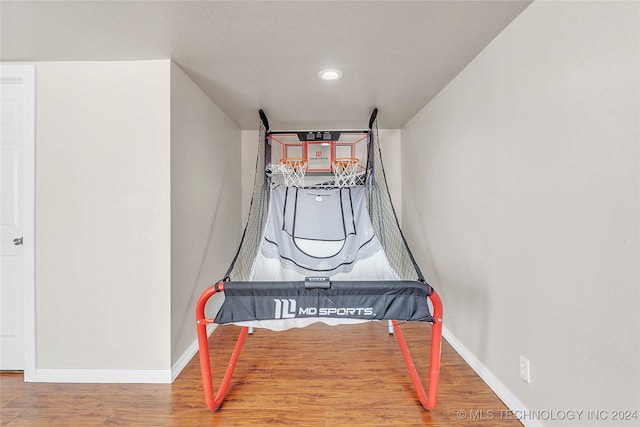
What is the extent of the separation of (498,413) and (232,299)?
1.65 m

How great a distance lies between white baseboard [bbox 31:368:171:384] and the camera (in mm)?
1824

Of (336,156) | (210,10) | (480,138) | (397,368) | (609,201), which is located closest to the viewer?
(609,201)

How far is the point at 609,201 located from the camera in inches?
40.0

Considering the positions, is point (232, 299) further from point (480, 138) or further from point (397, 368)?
point (480, 138)

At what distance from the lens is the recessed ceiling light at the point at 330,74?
1.97 meters

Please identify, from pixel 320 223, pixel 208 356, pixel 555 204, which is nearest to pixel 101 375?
pixel 208 356

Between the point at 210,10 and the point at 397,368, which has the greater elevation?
the point at 210,10

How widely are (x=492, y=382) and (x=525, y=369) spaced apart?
37 cm

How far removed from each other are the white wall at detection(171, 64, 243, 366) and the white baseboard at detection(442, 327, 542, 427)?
216 centimetres

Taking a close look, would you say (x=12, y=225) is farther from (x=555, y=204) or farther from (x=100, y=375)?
(x=555, y=204)

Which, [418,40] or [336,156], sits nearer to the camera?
[418,40]

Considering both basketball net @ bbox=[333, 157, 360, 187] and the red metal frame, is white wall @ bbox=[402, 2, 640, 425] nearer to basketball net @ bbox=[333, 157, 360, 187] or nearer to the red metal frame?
the red metal frame

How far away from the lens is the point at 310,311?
1363 millimetres

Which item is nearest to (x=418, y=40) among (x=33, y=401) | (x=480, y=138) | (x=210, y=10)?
(x=480, y=138)
